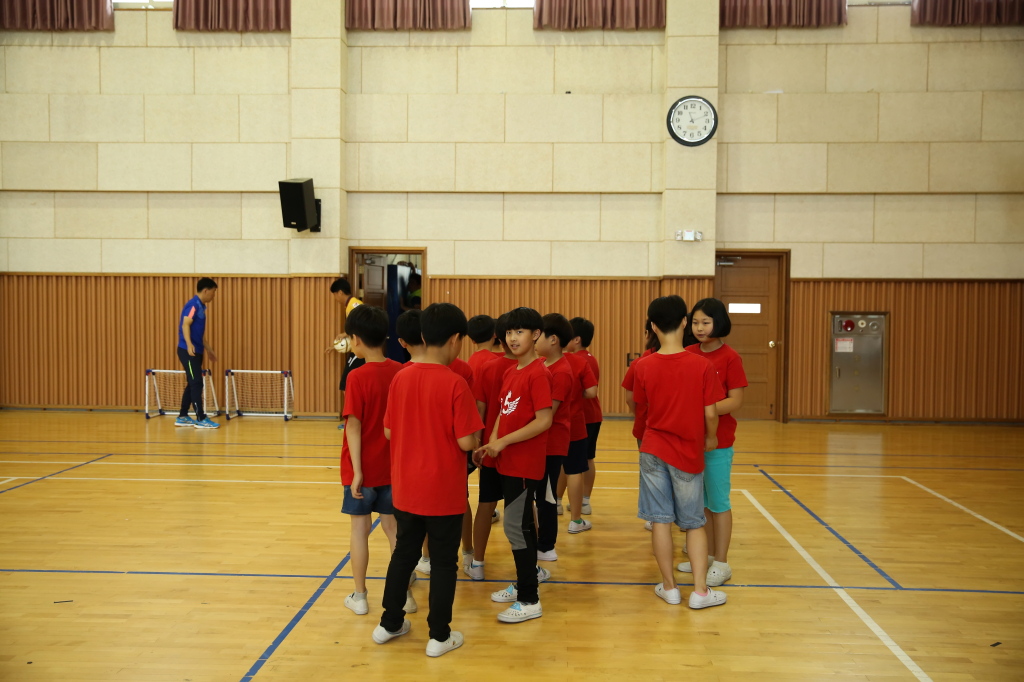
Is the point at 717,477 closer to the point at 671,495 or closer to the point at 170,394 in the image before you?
the point at 671,495

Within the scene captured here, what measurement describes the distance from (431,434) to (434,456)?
9 centimetres

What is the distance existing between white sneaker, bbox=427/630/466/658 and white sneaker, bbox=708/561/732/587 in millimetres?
1411

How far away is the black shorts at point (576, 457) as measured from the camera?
4.26m

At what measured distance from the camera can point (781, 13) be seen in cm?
923

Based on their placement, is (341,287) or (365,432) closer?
(365,432)

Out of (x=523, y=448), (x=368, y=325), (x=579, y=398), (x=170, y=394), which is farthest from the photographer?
(x=170, y=394)

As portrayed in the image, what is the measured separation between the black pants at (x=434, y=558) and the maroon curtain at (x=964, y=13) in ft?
31.4

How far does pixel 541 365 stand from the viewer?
10.5 ft

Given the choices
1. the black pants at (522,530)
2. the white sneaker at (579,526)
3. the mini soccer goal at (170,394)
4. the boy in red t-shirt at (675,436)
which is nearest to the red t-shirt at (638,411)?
the boy in red t-shirt at (675,436)

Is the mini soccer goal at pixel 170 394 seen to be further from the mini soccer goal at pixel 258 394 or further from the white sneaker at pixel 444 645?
the white sneaker at pixel 444 645

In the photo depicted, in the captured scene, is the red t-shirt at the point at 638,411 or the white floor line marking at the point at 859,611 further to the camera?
the red t-shirt at the point at 638,411

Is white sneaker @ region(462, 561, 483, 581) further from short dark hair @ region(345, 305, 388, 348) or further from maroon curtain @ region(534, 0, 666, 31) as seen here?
maroon curtain @ region(534, 0, 666, 31)

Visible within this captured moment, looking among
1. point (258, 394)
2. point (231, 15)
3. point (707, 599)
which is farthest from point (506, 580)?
point (231, 15)

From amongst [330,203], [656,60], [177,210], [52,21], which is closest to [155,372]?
[177,210]
